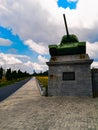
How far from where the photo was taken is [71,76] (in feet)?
43.5

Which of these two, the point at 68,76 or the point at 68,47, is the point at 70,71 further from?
the point at 68,47

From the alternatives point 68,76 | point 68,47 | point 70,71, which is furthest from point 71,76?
point 68,47

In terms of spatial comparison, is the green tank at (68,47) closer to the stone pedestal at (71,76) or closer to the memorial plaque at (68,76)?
the stone pedestal at (71,76)

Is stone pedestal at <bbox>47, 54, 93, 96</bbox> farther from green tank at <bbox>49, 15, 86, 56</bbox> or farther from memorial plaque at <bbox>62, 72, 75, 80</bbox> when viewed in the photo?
green tank at <bbox>49, 15, 86, 56</bbox>

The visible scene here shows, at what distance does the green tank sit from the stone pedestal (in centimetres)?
42

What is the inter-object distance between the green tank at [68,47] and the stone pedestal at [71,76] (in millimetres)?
→ 425

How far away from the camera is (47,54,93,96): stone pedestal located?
12781 millimetres

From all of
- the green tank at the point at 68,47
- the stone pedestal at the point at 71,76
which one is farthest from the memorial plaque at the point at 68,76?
the green tank at the point at 68,47

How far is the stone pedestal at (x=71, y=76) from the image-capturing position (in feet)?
41.9

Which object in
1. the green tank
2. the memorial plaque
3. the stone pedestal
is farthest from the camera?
the green tank

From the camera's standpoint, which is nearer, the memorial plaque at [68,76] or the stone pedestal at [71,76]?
the stone pedestal at [71,76]

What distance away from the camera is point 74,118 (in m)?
6.85

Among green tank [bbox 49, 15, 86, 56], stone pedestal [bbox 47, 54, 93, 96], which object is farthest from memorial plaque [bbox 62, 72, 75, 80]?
green tank [bbox 49, 15, 86, 56]

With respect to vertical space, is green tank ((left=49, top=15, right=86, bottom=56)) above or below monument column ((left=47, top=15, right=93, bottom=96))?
above
